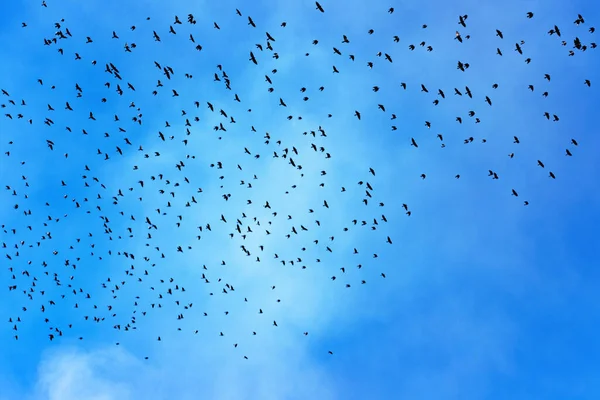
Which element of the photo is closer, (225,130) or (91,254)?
(225,130)

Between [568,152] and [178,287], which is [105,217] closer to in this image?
[178,287]

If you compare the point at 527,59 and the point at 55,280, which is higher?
the point at 527,59

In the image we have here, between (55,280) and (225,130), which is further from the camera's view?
(55,280)

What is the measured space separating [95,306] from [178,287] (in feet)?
33.7

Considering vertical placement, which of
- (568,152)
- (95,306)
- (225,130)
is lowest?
(95,306)

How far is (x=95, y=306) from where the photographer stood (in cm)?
6619

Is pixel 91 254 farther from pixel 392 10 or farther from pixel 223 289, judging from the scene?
pixel 392 10

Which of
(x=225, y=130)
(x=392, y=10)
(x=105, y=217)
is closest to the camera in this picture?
(x=392, y=10)

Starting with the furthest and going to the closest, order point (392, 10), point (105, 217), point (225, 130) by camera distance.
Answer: point (105, 217) → point (225, 130) → point (392, 10)

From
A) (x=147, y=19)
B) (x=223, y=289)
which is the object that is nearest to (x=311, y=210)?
(x=223, y=289)

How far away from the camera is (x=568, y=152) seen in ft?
161

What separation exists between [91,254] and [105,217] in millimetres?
4976

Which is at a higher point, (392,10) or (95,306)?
(392,10)

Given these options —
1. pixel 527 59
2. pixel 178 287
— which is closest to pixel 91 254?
pixel 178 287
